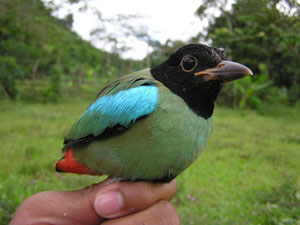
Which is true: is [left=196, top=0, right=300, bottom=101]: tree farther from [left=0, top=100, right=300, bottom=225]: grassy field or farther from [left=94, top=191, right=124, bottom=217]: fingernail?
[left=94, top=191, right=124, bottom=217]: fingernail

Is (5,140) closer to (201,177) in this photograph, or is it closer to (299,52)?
(201,177)

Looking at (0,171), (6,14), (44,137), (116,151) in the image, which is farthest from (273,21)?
(6,14)

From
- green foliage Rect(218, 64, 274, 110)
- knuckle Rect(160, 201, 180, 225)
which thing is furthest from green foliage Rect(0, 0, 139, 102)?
knuckle Rect(160, 201, 180, 225)

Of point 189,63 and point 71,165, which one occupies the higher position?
point 189,63

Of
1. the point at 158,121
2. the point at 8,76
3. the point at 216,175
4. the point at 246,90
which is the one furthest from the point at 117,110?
the point at 246,90

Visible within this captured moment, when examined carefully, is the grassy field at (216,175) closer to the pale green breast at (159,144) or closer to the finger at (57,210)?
the finger at (57,210)

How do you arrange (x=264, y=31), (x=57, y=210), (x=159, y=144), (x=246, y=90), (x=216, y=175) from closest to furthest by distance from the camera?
(x=159, y=144) → (x=57, y=210) → (x=264, y=31) → (x=216, y=175) → (x=246, y=90)

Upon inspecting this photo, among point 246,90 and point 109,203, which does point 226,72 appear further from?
point 246,90
